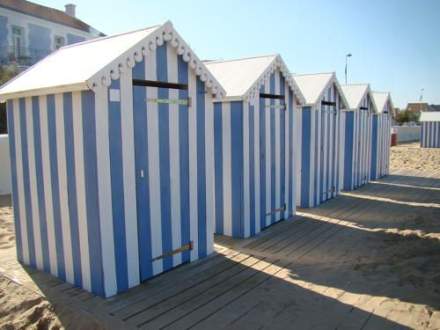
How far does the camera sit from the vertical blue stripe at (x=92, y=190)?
3.57m

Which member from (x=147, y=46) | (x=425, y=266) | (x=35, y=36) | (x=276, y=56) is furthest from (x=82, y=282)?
(x=35, y=36)

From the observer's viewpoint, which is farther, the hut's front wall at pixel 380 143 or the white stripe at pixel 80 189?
the hut's front wall at pixel 380 143

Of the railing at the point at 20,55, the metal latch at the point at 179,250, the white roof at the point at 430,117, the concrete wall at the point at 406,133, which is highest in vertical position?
the railing at the point at 20,55

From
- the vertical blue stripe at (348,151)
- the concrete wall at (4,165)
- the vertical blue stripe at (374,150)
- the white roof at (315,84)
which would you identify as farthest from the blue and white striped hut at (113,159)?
the vertical blue stripe at (374,150)

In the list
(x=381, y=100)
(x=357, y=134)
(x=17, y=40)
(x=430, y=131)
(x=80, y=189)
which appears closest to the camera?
(x=80, y=189)

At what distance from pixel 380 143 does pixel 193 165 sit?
8.53 m

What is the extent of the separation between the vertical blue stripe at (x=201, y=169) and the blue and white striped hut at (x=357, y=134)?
542 centimetres

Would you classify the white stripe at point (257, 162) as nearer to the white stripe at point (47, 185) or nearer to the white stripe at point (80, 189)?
the white stripe at point (80, 189)

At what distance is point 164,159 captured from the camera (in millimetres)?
4312

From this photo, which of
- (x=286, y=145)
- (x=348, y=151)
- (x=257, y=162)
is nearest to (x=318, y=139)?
(x=286, y=145)

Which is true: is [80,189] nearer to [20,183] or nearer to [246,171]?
[20,183]

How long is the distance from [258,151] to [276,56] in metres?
1.51

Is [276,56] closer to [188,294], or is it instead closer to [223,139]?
[223,139]

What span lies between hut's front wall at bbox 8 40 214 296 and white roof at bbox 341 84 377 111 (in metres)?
5.90
